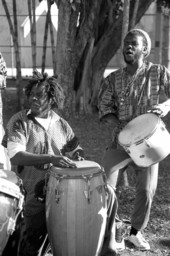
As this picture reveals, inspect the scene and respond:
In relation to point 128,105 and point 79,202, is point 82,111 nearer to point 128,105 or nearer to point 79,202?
point 128,105

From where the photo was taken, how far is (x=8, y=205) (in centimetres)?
287

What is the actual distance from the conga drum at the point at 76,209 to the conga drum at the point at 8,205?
257 mm

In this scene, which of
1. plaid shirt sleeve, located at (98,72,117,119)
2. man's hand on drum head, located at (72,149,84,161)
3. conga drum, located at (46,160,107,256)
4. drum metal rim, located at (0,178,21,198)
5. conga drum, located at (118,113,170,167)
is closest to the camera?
drum metal rim, located at (0,178,21,198)

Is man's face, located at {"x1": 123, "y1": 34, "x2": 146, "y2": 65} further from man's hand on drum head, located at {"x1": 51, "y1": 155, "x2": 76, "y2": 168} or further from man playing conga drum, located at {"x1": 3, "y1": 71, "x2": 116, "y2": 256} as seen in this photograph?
man's hand on drum head, located at {"x1": 51, "y1": 155, "x2": 76, "y2": 168}

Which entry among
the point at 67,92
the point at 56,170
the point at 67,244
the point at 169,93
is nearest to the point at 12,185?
the point at 56,170

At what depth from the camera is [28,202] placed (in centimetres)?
347

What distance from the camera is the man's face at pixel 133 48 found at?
3.69 m

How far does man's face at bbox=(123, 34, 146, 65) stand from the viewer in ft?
12.1

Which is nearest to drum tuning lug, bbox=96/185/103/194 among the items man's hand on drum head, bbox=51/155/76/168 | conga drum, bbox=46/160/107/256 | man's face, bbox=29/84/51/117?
conga drum, bbox=46/160/107/256

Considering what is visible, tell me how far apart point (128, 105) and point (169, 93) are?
32 centimetres

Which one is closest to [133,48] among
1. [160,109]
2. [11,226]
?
[160,109]

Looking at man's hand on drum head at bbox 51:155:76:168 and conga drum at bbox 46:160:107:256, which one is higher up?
man's hand on drum head at bbox 51:155:76:168

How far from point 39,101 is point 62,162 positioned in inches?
20.9

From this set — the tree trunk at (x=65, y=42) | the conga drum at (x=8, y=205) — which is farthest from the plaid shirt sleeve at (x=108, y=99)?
the tree trunk at (x=65, y=42)
